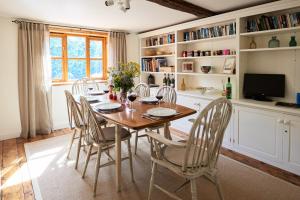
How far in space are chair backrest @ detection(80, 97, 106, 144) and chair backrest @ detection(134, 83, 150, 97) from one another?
1365mm

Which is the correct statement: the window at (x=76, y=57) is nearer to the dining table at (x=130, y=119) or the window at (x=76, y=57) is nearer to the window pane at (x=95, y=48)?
the window pane at (x=95, y=48)

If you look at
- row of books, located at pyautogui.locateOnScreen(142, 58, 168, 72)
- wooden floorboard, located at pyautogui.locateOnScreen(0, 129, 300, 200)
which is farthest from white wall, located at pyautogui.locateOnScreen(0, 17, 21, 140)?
row of books, located at pyautogui.locateOnScreen(142, 58, 168, 72)

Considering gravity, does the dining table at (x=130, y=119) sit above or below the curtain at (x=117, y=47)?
below

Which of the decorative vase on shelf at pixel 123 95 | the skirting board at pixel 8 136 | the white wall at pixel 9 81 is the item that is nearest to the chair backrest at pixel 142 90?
the decorative vase on shelf at pixel 123 95

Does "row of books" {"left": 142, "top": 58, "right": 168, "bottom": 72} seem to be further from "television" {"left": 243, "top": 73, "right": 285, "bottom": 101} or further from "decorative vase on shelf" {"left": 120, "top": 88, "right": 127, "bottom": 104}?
"decorative vase on shelf" {"left": 120, "top": 88, "right": 127, "bottom": 104}

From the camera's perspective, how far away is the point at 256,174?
2.43 metres

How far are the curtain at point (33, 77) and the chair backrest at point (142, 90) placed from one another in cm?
169

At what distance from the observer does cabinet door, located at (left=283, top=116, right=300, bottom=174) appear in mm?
2365

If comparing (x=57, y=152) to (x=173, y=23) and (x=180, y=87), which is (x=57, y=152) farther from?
(x=173, y=23)

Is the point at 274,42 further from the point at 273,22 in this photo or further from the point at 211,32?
the point at 211,32

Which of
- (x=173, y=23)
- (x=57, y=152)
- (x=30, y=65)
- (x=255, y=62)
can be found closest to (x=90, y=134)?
(x=57, y=152)

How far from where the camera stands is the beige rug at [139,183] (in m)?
2.05

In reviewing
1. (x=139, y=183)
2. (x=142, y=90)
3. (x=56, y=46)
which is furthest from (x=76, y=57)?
(x=139, y=183)

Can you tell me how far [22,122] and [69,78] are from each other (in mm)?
1233
